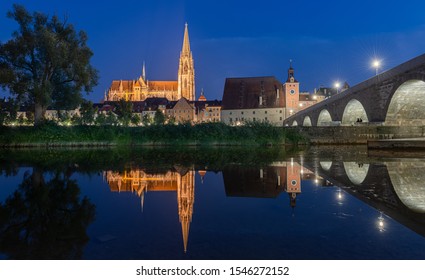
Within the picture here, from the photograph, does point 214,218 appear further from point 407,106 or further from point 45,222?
point 407,106

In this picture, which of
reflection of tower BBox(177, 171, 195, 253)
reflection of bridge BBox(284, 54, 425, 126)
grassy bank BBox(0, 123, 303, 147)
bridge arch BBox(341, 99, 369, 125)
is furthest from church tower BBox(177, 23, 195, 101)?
reflection of tower BBox(177, 171, 195, 253)

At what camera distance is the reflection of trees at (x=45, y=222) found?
3.85 m

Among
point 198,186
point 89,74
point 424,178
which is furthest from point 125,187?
point 89,74

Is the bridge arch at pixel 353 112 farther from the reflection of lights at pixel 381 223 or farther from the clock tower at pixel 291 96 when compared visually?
the clock tower at pixel 291 96

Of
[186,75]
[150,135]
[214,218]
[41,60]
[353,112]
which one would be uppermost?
[186,75]

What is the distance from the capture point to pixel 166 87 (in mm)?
155250

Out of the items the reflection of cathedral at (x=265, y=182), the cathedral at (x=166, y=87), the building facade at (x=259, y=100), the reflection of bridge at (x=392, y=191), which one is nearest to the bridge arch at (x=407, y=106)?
the reflection of bridge at (x=392, y=191)

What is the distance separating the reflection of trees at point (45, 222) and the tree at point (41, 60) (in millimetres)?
26804

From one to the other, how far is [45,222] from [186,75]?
134m

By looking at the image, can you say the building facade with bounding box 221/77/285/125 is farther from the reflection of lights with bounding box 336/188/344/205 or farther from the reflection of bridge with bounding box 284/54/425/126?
the reflection of lights with bounding box 336/188/344/205

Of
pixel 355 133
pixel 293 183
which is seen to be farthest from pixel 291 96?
pixel 293 183

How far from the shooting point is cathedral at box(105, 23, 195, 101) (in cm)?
13538
